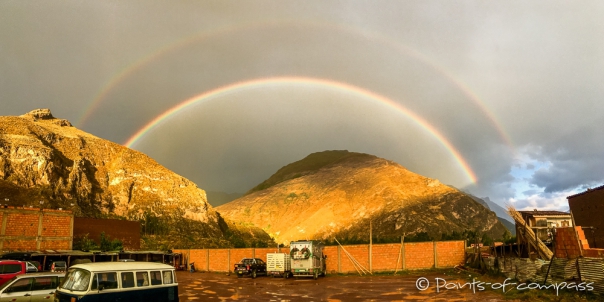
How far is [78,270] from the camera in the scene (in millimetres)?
11234

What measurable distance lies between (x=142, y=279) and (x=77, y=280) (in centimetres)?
184

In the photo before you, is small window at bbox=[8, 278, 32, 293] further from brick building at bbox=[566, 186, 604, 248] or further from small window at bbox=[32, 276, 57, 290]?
brick building at bbox=[566, 186, 604, 248]

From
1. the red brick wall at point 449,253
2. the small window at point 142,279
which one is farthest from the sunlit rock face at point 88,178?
the small window at point 142,279

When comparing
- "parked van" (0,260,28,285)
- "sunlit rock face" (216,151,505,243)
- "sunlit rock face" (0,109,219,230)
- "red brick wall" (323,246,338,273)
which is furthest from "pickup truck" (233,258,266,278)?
"sunlit rock face" (0,109,219,230)

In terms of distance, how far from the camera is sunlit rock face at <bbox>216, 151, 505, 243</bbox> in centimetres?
8481

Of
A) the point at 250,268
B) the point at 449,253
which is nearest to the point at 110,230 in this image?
the point at 250,268

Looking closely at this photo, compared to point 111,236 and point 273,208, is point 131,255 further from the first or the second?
point 273,208

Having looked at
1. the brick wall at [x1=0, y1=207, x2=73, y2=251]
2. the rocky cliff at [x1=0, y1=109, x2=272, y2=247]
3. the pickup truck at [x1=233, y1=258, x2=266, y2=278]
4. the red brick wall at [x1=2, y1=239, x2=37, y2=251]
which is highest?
the rocky cliff at [x1=0, y1=109, x2=272, y2=247]

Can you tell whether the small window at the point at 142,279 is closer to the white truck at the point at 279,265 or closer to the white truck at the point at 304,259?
the white truck at the point at 304,259

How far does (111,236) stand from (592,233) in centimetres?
6271

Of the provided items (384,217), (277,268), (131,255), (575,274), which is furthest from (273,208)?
(575,274)

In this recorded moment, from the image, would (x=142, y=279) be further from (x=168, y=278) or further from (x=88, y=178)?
(x=88, y=178)

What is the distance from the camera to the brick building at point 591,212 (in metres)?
31.2

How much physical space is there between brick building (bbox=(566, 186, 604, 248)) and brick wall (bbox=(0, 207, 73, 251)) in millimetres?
55302
